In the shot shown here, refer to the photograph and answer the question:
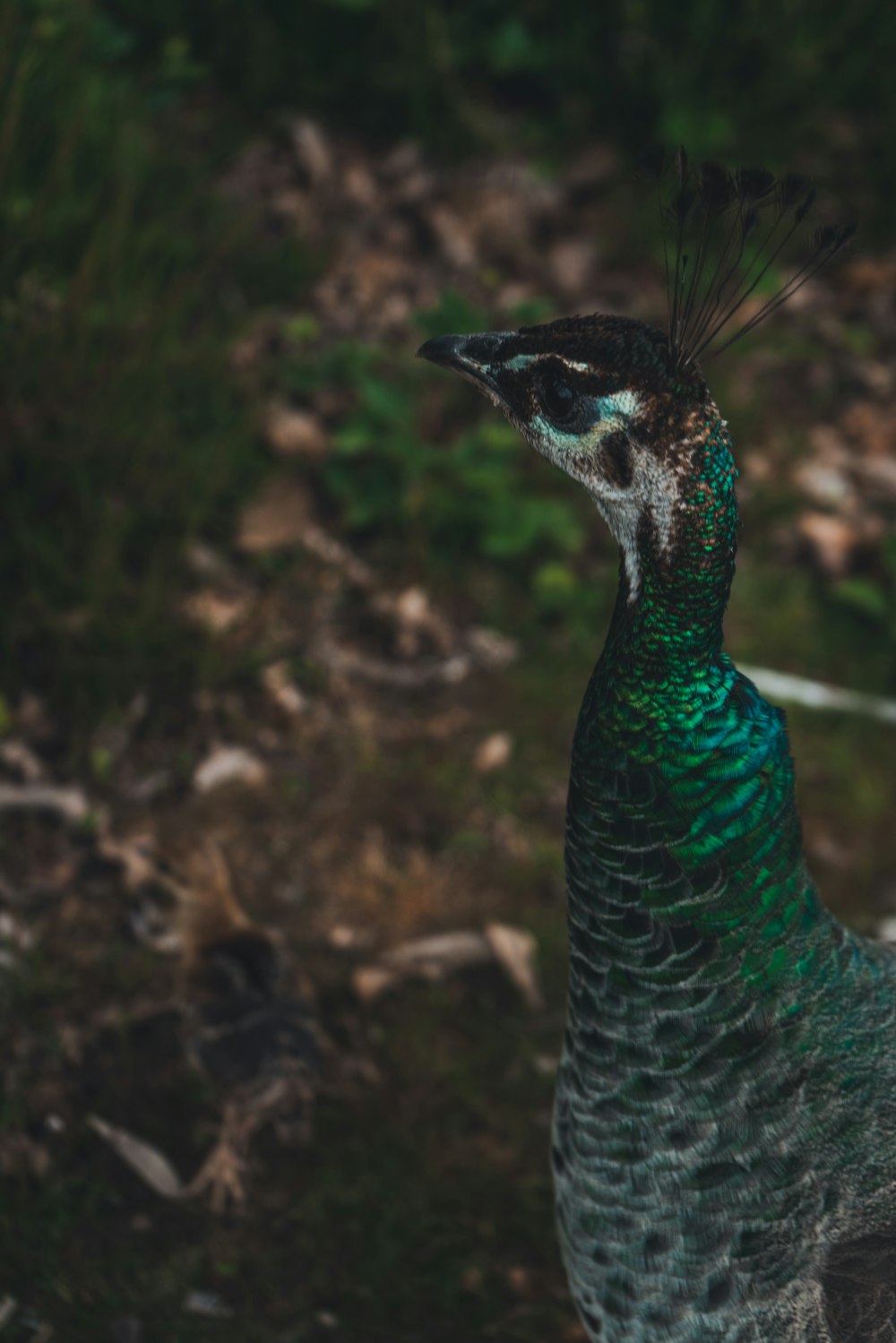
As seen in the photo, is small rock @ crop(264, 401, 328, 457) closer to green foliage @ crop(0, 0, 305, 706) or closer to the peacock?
green foliage @ crop(0, 0, 305, 706)

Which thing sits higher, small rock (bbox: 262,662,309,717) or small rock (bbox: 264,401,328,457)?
small rock (bbox: 264,401,328,457)

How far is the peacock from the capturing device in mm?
1824

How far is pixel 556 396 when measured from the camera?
1.89m

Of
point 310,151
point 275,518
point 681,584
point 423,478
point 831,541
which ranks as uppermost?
point 310,151

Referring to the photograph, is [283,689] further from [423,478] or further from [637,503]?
[637,503]

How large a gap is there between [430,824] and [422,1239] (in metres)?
1.08

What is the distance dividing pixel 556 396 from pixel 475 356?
0.53 ft

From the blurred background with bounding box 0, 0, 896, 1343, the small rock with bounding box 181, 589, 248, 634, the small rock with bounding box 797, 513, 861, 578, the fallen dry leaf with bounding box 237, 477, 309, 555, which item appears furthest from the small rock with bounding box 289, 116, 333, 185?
the small rock with bounding box 797, 513, 861, 578

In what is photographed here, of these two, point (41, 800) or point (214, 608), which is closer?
point (41, 800)

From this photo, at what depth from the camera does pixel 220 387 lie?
375cm

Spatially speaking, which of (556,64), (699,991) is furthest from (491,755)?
(556,64)

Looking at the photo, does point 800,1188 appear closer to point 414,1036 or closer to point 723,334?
point 414,1036

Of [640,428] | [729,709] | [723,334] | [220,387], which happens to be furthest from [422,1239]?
[723,334]

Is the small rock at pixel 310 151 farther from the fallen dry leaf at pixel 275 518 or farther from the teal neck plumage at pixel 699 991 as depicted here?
the teal neck plumage at pixel 699 991
